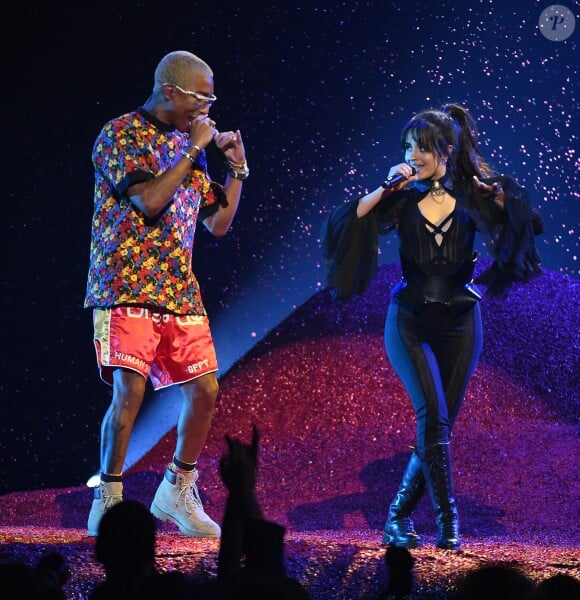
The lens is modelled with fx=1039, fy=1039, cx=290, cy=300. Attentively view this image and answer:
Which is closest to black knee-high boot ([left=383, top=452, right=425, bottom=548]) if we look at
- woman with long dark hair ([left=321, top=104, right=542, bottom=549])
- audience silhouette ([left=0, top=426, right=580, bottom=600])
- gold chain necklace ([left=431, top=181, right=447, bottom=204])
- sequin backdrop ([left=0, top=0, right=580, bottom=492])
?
woman with long dark hair ([left=321, top=104, right=542, bottom=549])

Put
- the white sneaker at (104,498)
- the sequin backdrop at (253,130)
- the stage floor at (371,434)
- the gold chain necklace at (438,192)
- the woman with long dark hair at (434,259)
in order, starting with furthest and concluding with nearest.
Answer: the sequin backdrop at (253,130) < the stage floor at (371,434) < the gold chain necklace at (438,192) < the woman with long dark hair at (434,259) < the white sneaker at (104,498)

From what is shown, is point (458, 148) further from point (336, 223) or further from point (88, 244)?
point (88, 244)

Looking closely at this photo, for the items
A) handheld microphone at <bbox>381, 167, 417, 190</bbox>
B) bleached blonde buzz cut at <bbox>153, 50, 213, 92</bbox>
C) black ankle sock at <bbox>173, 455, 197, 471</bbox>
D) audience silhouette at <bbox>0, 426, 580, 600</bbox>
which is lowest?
audience silhouette at <bbox>0, 426, 580, 600</bbox>

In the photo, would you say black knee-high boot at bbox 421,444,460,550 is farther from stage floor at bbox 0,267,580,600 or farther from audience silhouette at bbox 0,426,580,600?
audience silhouette at bbox 0,426,580,600

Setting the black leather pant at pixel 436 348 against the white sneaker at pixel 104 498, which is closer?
the white sneaker at pixel 104 498

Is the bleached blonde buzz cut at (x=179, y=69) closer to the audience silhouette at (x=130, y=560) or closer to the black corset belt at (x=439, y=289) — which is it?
the black corset belt at (x=439, y=289)

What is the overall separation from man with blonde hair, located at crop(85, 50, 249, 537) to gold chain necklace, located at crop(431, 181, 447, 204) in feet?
2.57

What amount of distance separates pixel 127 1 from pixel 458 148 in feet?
8.26

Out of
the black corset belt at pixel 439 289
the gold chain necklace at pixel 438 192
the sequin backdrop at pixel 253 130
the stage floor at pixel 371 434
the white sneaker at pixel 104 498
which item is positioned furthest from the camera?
the sequin backdrop at pixel 253 130

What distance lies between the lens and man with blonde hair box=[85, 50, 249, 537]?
378 cm

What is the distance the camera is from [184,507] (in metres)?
3.97

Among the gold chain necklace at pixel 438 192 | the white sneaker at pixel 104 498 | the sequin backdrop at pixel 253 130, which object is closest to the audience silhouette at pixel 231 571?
the white sneaker at pixel 104 498

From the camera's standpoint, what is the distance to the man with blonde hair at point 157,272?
378 cm

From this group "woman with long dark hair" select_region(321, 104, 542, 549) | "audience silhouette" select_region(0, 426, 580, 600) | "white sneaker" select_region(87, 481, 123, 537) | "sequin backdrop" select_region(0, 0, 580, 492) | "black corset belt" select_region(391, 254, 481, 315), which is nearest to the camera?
"audience silhouette" select_region(0, 426, 580, 600)
